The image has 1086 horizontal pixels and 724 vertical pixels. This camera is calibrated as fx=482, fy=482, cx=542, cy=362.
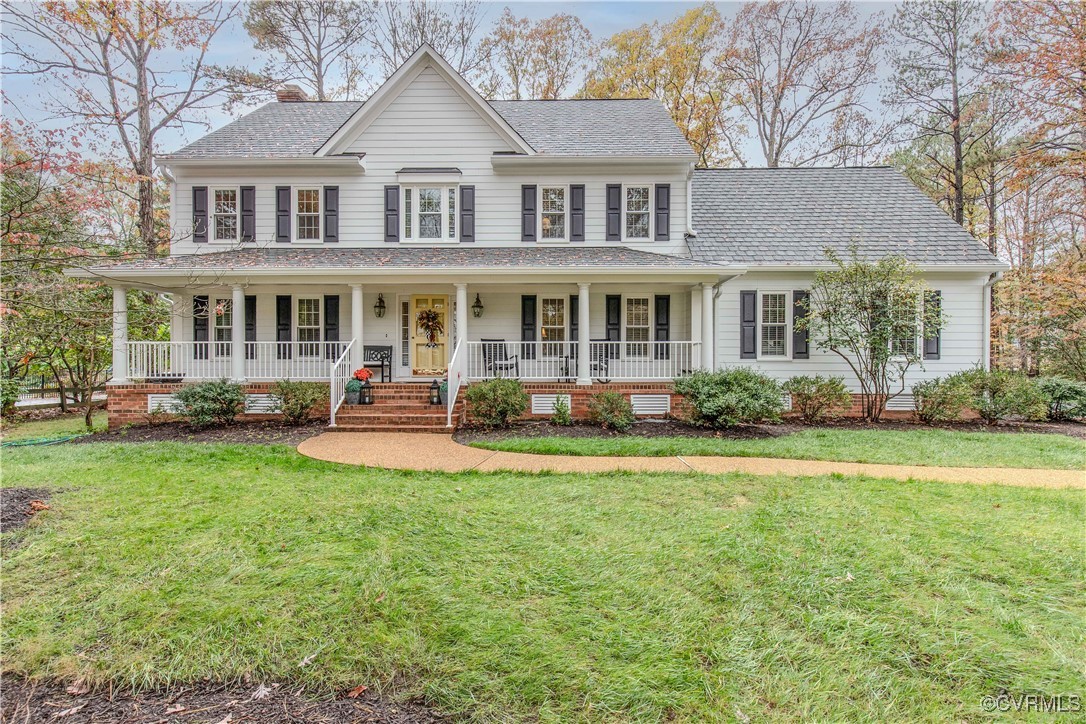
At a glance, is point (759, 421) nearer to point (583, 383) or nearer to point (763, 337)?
point (763, 337)

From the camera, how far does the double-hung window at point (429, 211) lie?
1261 cm

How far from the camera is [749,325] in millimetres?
12383

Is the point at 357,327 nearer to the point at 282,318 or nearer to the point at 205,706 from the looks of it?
the point at 282,318

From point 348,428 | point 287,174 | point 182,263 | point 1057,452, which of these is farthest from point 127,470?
point 1057,452

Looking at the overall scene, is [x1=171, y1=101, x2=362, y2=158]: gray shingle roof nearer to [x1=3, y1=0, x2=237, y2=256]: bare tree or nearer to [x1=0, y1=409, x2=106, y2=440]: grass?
[x1=3, y1=0, x2=237, y2=256]: bare tree

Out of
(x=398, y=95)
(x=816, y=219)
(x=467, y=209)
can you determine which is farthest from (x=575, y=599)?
(x=816, y=219)

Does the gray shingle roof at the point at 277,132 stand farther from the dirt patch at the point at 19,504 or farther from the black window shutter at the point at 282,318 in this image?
the dirt patch at the point at 19,504

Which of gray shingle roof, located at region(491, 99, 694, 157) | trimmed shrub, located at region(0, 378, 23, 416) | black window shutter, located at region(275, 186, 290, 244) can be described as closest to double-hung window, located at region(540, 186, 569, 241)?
gray shingle roof, located at region(491, 99, 694, 157)

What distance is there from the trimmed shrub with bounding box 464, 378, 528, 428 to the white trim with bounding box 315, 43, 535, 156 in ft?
21.1

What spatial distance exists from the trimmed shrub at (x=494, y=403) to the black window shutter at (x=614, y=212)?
5374 mm

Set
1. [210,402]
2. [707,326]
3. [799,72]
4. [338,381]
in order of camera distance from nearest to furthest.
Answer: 1. [210,402]
2. [338,381]
3. [707,326]
4. [799,72]

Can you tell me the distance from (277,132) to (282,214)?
281 cm

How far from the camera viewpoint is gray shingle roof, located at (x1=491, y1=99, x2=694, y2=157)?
1262 cm

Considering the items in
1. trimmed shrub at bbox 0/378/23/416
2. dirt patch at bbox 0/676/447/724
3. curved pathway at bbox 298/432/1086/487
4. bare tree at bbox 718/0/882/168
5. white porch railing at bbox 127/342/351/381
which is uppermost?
bare tree at bbox 718/0/882/168
